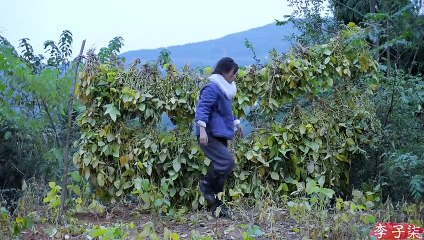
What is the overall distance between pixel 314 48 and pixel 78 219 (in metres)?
3.24

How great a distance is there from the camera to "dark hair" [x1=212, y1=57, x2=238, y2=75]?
709cm

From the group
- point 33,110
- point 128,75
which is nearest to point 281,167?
point 128,75

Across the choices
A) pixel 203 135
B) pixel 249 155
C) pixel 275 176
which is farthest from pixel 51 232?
pixel 275 176

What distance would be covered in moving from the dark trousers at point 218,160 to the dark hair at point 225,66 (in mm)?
654

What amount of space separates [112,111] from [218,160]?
56.3 inches

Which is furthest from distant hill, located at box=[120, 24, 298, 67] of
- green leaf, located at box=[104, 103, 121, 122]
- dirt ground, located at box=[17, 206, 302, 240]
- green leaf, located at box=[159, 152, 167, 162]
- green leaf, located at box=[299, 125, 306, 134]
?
dirt ground, located at box=[17, 206, 302, 240]

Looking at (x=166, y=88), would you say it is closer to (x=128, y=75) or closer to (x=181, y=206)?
(x=128, y=75)

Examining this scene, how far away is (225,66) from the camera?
279 inches

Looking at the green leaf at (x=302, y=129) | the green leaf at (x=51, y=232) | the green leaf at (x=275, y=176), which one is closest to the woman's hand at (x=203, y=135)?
the green leaf at (x=275, y=176)

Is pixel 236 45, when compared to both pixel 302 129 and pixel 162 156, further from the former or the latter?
pixel 162 156

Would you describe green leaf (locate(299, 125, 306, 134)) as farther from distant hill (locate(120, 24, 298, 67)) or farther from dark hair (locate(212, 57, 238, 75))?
distant hill (locate(120, 24, 298, 67))

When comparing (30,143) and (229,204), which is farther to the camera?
(30,143)

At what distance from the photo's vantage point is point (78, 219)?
7250 millimetres

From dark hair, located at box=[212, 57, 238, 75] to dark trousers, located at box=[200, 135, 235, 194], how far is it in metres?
0.65
